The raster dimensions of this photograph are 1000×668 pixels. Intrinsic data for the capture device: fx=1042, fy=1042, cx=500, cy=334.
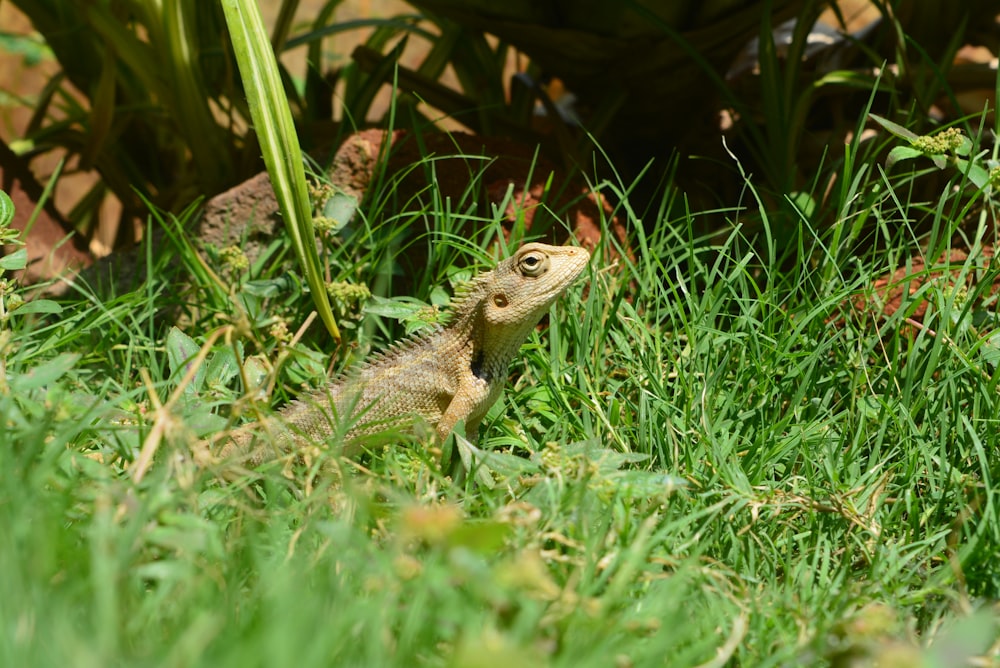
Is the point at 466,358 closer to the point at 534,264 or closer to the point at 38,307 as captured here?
the point at 534,264

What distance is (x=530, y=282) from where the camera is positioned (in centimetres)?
305

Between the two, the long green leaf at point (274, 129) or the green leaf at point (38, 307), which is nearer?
the green leaf at point (38, 307)

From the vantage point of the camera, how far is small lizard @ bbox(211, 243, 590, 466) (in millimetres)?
3029

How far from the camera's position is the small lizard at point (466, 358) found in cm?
303

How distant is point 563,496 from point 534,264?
100 centimetres

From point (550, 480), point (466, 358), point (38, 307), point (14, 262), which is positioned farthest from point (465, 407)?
point (14, 262)

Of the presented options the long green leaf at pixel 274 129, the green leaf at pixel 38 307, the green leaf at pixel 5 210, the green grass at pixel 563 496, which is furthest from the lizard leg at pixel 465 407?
the green leaf at pixel 5 210

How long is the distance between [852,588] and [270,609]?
1223mm

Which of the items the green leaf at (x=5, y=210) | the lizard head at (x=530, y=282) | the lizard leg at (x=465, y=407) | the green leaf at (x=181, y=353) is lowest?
the lizard leg at (x=465, y=407)

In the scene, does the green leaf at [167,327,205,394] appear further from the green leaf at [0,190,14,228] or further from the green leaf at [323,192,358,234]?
the green leaf at [323,192,358,234]

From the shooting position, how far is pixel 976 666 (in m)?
1.73

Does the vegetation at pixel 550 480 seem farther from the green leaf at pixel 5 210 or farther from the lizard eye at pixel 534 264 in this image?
the lizard eye at pixel 534 264

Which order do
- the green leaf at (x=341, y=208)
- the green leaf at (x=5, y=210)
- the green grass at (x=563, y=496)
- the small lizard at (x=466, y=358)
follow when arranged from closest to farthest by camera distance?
the green grass at (x=563, y=496) → the green leaf at (x=5, y=210) → the small lizard at (x=466, y=358) → the green leaf at (x=341, y=208)

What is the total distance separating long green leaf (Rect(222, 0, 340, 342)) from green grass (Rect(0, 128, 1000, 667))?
35 centimetres
